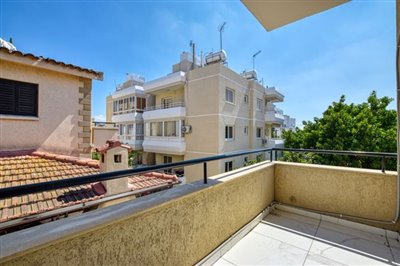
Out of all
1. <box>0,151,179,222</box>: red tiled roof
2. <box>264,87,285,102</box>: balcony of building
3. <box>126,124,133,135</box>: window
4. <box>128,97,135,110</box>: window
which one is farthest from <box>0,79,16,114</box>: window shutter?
<box>264,87,285,102</box>: balcony of building

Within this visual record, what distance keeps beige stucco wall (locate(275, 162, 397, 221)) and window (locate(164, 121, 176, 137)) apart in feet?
35.6

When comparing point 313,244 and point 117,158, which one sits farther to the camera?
point 117,158

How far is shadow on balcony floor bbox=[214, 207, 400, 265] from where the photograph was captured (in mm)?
2000

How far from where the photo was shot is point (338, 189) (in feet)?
9.23

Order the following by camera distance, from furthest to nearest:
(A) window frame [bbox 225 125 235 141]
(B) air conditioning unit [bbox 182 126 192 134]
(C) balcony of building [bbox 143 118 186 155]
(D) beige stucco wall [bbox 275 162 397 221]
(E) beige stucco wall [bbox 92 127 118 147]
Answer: (C) balcony of building [bbox 143 118 186 155], (A) window frame [bbox 225 125 235 141], (B) air conditioning unit [bbox 182 126 192 134], (E) beige stucco wall [bbox 92 127 118 147], (D) beige stucco wall [bbox 275 162 397 221]

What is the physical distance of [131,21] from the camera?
7453mm

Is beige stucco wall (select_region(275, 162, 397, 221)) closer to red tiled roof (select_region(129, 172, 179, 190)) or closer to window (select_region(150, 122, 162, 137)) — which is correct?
red tiled roof (select_region(129, 172, 179, 190))

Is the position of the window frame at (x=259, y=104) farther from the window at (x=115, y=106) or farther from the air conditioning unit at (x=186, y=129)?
the window at (x=115, y=106)

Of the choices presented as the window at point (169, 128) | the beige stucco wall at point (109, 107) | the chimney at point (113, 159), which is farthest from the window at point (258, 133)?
the beige stucco wall at point (109, 107)

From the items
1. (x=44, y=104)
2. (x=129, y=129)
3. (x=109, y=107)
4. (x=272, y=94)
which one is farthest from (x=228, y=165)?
(x=109, y=107)

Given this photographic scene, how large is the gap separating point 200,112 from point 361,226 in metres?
10.5

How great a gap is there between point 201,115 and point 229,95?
2.51 m

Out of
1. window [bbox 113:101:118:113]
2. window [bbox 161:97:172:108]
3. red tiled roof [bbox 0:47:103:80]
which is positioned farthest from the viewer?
window [bbox 113:101:118:113]

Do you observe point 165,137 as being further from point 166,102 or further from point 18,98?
point 18,98
